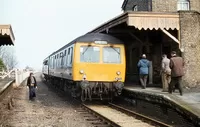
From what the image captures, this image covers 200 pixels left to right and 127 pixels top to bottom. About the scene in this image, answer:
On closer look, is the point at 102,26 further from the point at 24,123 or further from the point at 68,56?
the point at 24,123

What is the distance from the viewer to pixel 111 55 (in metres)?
14.9

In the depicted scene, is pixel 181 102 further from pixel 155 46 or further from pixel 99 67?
pixel 155 46

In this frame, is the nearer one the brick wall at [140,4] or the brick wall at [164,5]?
the brick wall at [164,5]

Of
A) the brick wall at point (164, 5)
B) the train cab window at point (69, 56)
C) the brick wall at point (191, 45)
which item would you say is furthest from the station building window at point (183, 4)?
the train cab window at point (69, 56)

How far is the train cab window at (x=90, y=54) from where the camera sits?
47.8 feet

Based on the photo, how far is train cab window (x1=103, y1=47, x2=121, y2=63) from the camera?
48.6 feet

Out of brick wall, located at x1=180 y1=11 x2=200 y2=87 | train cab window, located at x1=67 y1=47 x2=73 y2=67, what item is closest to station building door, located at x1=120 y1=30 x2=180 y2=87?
brick wall, located at x1=180 y1=11 x2=200 y2=87

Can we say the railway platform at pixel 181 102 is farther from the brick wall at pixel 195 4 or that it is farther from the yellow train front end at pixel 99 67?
the brick wall at pixel 195 4

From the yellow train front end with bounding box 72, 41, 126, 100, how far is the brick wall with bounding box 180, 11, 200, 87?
2.82 meters

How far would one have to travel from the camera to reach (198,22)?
49.3 feet

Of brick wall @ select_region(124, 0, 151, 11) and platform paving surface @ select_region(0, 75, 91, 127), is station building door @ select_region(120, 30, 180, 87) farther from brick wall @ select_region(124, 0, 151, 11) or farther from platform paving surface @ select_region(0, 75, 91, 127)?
platform paving surface @ select_region(0, 75, 91, 127)

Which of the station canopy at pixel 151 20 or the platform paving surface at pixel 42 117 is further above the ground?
the station canopy at pixel 151 20

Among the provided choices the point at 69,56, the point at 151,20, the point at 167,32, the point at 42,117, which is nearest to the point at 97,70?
the point at 69,56

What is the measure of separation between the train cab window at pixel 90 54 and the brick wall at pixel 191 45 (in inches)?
150
